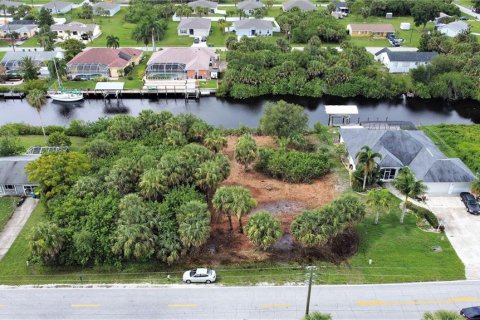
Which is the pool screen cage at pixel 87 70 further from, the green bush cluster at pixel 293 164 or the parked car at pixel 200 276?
the parked car at pixel 200 276

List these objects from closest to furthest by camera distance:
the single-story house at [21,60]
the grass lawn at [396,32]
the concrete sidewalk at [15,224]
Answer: the concrete sidewalk at [15,224], the single-story house at [21,60], the grass lawn at [396,32]

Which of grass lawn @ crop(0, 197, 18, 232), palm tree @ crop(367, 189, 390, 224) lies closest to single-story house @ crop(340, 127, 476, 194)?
palm tree @ crop(367, 189, 390, 224)

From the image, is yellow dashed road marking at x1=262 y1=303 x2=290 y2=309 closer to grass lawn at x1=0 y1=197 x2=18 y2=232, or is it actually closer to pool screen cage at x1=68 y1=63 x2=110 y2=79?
grass lawn at x1=0 y1=197 x2=18 y2=232

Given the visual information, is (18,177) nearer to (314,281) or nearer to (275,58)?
(314,281)

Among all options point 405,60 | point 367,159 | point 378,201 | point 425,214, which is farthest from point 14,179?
point 405,60

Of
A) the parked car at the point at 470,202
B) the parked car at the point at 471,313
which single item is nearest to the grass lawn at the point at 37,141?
the parked car at the point at 470,202
